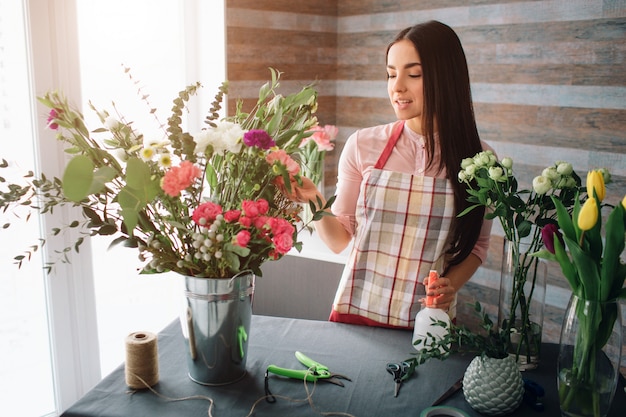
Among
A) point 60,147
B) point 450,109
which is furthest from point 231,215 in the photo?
point 60,147

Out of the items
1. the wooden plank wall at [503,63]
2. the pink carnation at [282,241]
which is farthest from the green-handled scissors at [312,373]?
the wooden plank wall at [503,63]

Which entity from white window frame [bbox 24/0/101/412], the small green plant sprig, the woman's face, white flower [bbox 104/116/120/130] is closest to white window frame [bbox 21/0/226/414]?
white window frame [bbox 24/0/101/412]

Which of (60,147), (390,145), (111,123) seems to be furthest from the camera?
(60,147)

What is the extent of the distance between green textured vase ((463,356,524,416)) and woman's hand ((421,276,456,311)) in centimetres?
24

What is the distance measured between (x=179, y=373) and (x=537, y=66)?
1.98 meters

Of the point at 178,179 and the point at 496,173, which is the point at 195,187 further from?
the point at 496,173

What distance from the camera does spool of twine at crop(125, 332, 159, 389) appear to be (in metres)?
1.33

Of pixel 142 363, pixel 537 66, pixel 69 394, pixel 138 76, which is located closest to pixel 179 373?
pixel 142 363

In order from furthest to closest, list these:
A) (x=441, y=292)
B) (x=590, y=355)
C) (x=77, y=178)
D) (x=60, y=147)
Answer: (x=60, y=147) → (x=441, y=292) → (x=590, y=355) → (x=77, y=178)

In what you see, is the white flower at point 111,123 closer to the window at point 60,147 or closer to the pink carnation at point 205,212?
the pink carnation at point 205,212

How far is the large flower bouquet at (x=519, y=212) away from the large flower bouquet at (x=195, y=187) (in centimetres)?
40

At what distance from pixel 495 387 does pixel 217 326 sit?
577 millimetres

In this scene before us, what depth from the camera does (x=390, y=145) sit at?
6.24 feet

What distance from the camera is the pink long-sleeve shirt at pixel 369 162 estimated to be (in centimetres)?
188
